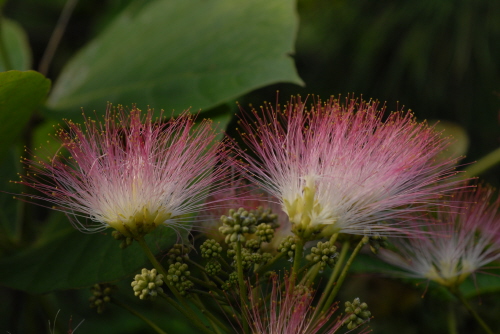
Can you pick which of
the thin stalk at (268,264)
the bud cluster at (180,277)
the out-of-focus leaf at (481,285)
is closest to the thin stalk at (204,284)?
the bud cluster at (180,277)

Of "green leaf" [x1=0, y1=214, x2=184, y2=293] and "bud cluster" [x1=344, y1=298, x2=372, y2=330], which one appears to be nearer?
"bud cluster" [x1=344, y1=298, x2=372, y2=330]

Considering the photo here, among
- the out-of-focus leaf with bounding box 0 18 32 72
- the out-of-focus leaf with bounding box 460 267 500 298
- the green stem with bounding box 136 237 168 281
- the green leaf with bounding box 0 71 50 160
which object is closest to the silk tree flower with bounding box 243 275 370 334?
the green stem with bounding box 136 237 168 281

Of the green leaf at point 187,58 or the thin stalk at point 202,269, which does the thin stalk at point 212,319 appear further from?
the green leaf at point 187,58

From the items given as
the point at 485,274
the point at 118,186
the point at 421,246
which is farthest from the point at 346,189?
the point at 485,274

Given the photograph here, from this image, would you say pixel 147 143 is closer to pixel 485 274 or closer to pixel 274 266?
pixel 274 266

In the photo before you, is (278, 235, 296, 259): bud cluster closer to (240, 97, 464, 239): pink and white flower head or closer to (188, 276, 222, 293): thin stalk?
(240, 97, 464, 239): pink and white flower head
